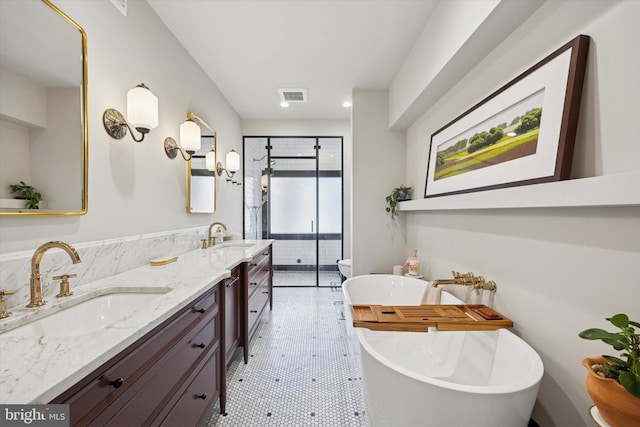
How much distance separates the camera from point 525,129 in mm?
1212

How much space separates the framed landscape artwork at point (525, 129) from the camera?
39.0 inches

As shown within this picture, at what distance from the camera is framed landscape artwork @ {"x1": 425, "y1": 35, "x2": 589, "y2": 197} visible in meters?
0.99

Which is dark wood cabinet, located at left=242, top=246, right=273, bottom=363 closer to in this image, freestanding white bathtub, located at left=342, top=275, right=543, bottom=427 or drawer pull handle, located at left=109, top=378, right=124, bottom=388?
freestanding white bathtub, located at left=342, top=275, right=543, bottom=427

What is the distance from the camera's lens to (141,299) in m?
1.20

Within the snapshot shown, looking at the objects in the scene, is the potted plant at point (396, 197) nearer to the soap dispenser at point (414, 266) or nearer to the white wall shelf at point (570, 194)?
the soap dispenser at point (414, 266)

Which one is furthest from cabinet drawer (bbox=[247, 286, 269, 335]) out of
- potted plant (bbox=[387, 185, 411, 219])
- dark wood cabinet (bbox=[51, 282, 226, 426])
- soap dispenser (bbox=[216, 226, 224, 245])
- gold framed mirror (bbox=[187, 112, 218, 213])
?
potted plant (bbox=[387, 185, 411, 219])

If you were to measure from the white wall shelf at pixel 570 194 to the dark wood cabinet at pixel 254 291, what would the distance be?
1.78 meters

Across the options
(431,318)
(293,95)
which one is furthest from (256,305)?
(293,95)

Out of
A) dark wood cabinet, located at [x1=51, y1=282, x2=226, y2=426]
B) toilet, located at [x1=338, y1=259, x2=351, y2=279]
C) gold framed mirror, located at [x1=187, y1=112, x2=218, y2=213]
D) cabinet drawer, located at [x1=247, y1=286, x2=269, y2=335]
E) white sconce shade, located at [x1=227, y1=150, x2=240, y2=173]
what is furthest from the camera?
toilet, located at [x1=338, y1=259, x2=351, y2=279]

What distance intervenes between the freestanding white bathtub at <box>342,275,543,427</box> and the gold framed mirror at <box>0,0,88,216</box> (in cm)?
165

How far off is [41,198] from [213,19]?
1738 mm

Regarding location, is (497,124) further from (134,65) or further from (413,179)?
(134,65)

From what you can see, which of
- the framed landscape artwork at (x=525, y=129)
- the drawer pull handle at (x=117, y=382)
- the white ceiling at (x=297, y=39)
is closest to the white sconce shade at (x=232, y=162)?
the white ceiling at (x=297, y=39)

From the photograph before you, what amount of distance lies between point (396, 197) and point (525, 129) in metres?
1.67
